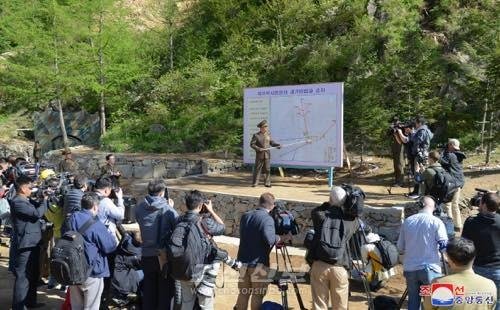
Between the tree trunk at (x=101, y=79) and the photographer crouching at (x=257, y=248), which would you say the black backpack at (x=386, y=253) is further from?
the tree trunk at (x=101, y=79)

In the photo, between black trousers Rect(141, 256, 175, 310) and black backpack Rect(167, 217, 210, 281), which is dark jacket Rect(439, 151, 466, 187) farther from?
black trousers Rect(141, 256, 175, 310)

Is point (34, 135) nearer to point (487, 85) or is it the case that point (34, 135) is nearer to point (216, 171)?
point (216, 171)

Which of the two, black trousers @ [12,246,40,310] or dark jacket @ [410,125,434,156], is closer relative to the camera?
black trousers @ [12,246,40,310]

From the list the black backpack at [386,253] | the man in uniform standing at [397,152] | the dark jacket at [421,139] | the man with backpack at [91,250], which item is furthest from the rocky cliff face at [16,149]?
the black backpack at [386,253]

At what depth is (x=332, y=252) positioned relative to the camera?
518cm

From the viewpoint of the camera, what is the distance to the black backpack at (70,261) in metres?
5.12

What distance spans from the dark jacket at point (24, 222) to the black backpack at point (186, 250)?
7.36 ft

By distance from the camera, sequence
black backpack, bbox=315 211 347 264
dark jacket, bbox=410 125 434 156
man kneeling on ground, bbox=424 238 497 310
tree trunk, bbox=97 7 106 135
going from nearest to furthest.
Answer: man kneeling on ground, bbox=424 238 497 310, black backpack, bbox=315 211 347 264, dark jacket, bbox=410 125 434 156, tree trunk, bbox=97 7 106 135

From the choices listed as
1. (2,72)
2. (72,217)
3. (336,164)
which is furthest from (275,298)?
(2,72)

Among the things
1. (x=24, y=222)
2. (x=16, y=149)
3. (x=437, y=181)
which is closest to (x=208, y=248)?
(x=24, y=222)

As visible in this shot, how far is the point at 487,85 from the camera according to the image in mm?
13523

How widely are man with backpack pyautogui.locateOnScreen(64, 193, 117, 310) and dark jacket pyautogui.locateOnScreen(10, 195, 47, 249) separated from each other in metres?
1.17

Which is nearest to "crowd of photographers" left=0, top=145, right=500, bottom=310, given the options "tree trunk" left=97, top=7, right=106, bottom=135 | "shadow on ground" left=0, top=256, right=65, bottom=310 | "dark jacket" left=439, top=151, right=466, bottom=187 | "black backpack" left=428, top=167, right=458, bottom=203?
"shadow on ground" left=0, top=256, right=65, bottom=310

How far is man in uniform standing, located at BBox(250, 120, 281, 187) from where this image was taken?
12430mm
